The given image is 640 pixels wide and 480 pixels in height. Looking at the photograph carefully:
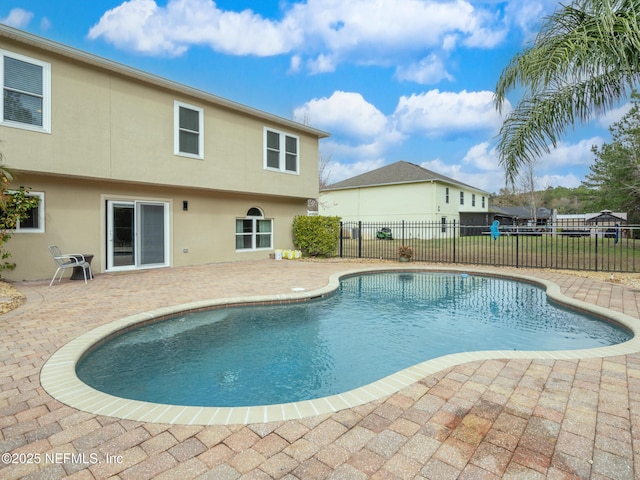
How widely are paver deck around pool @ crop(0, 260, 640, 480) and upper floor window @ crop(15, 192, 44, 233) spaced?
22.1ft

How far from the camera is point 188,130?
11.4m

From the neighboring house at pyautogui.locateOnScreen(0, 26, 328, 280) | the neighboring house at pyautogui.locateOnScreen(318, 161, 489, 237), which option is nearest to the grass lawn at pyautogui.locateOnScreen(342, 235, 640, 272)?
the neighboring house at pyautogui.locateOnScreen(0, 26, 328, 280)

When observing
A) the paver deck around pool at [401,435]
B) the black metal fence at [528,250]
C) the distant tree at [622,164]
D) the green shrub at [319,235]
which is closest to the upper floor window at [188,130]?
the green shrub at [319,235]

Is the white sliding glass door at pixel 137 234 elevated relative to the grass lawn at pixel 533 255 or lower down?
elevated

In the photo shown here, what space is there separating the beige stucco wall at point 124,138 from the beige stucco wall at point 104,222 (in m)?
0.96

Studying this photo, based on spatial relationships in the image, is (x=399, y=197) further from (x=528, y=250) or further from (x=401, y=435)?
(x=401, y=435)

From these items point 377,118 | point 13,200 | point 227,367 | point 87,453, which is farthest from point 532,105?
point 377,118

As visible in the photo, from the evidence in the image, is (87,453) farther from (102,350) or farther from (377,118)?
(377,118)

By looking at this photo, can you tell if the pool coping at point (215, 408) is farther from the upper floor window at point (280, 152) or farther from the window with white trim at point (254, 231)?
the upper floor window at point (280, 152)

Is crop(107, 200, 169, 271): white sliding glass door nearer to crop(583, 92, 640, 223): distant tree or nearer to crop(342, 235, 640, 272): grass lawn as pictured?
crop(342, 235, 640, 272): grass lawn

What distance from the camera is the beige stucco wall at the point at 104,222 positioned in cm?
923

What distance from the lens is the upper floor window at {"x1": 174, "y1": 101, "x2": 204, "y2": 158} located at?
36.5ft

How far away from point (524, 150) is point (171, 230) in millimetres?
10594

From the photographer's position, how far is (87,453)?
7.56ft
